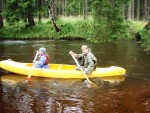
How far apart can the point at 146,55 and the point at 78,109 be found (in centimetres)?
887

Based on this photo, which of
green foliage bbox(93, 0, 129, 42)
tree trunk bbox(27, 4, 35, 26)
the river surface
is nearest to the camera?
the river surface

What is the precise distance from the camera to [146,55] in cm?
1545

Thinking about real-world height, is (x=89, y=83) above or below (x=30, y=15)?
below

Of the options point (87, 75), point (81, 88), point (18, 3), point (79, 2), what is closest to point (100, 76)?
point (87, 75)

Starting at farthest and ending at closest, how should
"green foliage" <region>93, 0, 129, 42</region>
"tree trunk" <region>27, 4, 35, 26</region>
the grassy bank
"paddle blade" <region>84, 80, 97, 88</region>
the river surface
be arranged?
"tree trunk" <region>27, 4, 35, 26</region> < the grassy bank < "green foliage" <region>93, 0, 129, 42</region> < "paddle blade" <region>84, 80, 97, 88</region> < the river surface

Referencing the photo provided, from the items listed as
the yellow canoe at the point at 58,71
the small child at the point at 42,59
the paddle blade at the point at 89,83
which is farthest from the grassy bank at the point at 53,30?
the paddle blade at the point at 89,83

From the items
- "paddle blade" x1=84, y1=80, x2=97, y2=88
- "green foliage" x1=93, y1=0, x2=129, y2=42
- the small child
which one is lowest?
"paddle blade" x1=84, y1=80, x2=97, y2=88

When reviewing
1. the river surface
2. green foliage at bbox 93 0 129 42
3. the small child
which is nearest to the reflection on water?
the river surface

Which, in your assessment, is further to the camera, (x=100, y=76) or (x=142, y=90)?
(x=100, y=76)

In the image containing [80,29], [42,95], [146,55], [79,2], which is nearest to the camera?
[42,95]

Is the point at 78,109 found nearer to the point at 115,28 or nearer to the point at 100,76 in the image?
the point at 100,76

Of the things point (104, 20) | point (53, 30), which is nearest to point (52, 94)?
point (104, 20)

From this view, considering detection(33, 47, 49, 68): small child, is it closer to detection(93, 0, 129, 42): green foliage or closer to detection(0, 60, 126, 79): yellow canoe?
detection(0, 60, 126, 79): yellow canoe

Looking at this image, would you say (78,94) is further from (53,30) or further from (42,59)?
(53,30)
